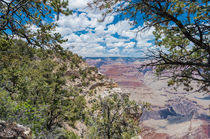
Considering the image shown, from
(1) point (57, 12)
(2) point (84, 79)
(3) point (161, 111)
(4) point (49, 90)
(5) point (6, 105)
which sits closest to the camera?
(1) point (57, 12)

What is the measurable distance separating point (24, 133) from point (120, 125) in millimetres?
7616

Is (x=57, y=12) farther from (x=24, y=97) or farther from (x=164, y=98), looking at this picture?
(x=164, y=98)

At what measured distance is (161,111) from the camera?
139250 mm

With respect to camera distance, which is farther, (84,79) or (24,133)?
(84,79)

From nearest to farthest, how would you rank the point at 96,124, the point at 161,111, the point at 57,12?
1. the point at 57,12
2. the point at 96,124
3. the point at 161,111

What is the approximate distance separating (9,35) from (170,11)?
17.2ft

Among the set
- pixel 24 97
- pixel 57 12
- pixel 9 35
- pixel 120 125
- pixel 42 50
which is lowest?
pixel 120 125

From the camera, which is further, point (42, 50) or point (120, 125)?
point (120, 125)

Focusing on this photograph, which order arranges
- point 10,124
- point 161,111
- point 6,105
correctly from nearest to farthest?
point 10,124, point 6,105, point 161,111

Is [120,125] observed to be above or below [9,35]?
below

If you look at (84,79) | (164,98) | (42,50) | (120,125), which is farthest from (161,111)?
(42,50)

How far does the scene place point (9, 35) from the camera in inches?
162

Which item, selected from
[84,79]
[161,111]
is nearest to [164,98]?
[161,111]

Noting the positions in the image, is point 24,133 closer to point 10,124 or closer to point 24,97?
point 10,124
